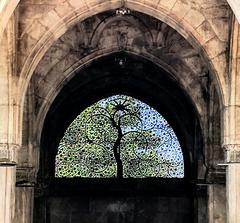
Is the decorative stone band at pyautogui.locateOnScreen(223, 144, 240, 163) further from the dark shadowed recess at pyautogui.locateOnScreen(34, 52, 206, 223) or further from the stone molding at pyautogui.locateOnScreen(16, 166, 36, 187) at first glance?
the dark shadowed recess at pyautogui.locateOnScreen(34, 52, 206, 223)

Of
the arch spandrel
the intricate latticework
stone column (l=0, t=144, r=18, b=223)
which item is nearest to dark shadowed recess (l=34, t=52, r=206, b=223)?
the intricate latticework

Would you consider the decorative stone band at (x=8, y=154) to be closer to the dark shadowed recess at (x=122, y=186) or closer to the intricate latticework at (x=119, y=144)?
the dark shadowed recess at (x=122, y=186)

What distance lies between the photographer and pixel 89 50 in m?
17.2

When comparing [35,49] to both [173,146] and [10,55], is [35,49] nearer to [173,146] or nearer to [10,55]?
[10,55]

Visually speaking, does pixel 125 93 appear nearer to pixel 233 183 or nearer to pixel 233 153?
pixel 233 153

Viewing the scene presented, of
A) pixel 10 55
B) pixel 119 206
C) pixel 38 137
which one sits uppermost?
pixel 10 55

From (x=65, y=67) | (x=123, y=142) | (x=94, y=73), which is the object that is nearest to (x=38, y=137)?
(x=65, y=67)

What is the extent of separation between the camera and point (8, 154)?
13.3 metres

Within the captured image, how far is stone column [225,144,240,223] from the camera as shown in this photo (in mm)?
13031

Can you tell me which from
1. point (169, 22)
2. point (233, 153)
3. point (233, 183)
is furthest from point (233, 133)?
point (169, 22)

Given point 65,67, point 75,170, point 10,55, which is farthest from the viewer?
point 75,170

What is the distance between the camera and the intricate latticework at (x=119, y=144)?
69.8 feet

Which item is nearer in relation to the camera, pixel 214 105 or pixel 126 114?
pixel 214 105

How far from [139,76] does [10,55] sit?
286 inches
